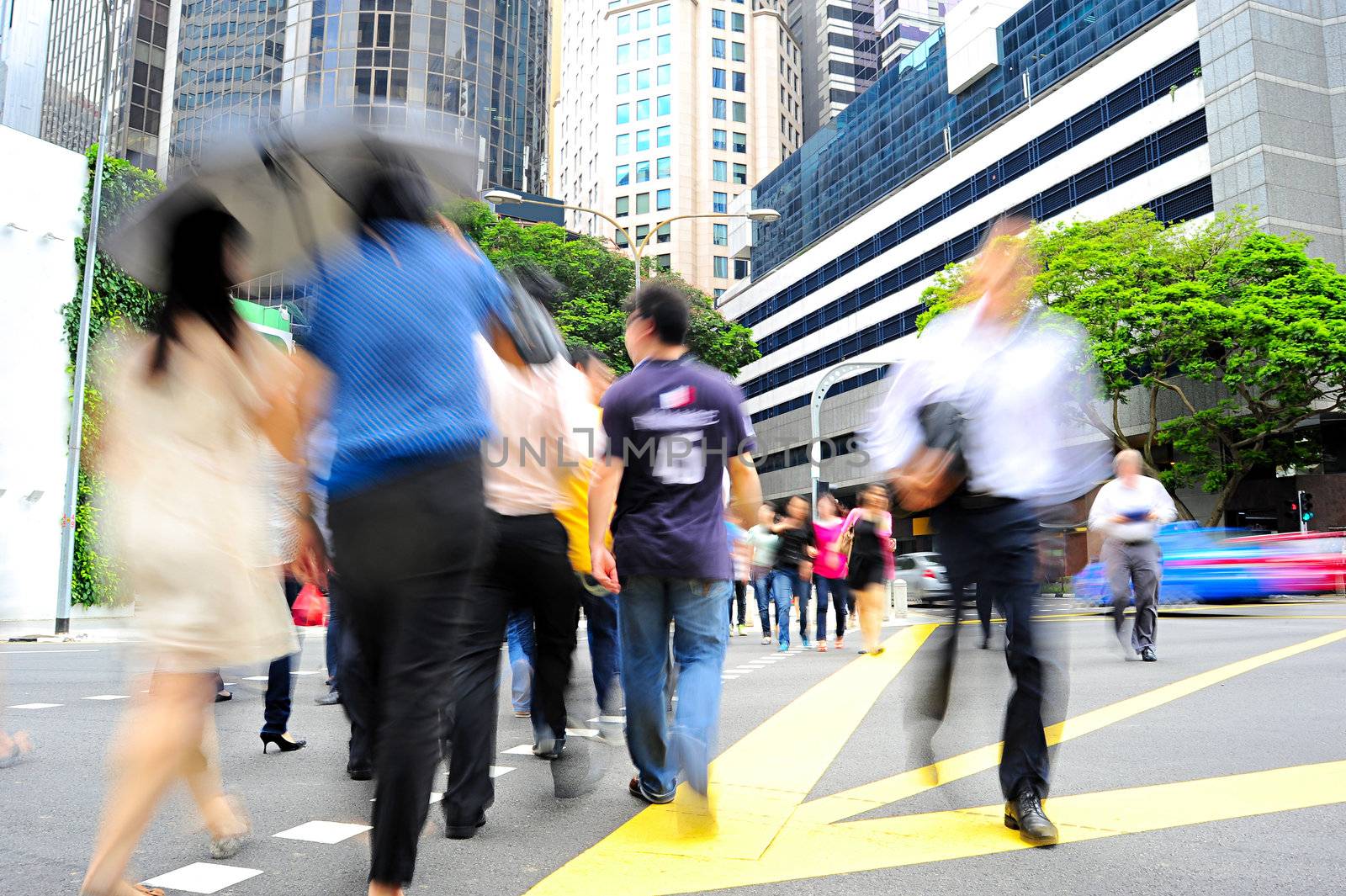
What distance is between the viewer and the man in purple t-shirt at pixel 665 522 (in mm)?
3334

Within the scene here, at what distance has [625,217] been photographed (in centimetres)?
8125

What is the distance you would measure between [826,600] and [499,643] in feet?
26.5

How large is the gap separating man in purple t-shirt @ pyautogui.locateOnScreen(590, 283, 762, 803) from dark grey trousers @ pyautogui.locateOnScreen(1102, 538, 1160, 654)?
19.8 feet

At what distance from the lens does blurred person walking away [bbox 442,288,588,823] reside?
3.14 metres

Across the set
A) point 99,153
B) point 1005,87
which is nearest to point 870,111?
point 1005,87

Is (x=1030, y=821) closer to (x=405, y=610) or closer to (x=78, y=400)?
(x=405, y=610)

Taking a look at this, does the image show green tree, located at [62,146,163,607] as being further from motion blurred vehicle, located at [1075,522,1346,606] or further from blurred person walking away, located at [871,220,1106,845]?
blurred person walking away, located at [871,220,1106,845]

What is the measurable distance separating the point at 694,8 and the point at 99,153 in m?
73.5

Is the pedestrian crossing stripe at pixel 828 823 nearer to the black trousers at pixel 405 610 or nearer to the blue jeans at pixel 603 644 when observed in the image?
the blue jeans at pixel 603 644

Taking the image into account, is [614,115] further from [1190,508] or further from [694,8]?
[1190,508]

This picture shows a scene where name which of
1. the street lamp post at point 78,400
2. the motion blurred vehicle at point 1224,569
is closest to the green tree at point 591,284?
the street lamp post at point 78,400

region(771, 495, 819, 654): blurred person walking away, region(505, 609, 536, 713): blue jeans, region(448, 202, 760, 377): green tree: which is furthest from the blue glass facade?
region(505, 609, 536, 713): blue jeans

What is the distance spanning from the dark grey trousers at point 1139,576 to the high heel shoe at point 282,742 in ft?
22.0

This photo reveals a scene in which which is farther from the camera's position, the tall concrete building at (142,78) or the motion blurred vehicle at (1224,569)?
the tall concrete building at (142,78)
